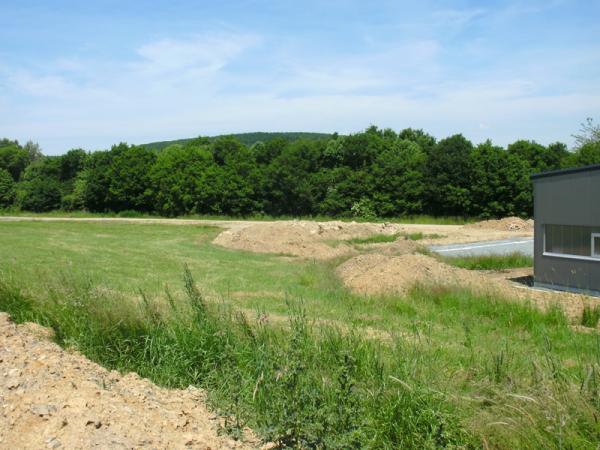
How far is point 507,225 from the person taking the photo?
40.7m

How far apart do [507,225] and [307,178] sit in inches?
681

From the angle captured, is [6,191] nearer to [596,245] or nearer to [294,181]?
[294,181]

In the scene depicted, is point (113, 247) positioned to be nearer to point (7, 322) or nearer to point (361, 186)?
point (7, 322)

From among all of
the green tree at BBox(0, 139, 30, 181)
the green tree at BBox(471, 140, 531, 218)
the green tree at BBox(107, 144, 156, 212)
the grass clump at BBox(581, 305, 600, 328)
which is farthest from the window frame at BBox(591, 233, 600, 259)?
the green tree at BBox(0, 139, 30, 181)

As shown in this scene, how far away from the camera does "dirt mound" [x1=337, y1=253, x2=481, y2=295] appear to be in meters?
14.5

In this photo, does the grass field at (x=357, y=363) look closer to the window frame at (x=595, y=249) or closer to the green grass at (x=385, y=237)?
the window frame at (x=595, y=249)

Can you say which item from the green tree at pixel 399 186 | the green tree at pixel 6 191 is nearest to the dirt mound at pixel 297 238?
the green tree at pixel 399 186

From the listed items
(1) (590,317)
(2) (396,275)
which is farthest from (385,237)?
(1) (590,317)

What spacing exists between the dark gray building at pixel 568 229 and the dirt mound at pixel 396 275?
2.79 meters

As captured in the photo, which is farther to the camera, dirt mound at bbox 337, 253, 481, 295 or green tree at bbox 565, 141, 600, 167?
green tree at bbox 565, 141, 600, 167

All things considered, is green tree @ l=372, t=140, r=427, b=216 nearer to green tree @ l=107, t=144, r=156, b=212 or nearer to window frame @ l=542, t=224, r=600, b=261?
green tree @ l=107, t=144, r=156, b=212

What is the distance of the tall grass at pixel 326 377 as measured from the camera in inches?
194

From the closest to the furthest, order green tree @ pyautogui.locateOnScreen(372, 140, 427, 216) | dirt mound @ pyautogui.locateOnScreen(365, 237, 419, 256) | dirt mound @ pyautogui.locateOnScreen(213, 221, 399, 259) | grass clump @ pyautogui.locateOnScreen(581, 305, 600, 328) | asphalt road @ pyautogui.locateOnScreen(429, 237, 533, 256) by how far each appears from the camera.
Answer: grass clump @ pyautogui.locateOnScreen(581, 305, 600, 328) → dirt mound @ pyautogui.locateOnScreen(365, 237, 419, 256) → dirt mound @ pyautogui.locateOnScreen(213, 221, 399, 259) → asphalt road @ pyautogui.locateOnScreen(429, 237, 533, 256) → green tree @ pyautogui.locateOnScreen(372, 140, 427, 216)

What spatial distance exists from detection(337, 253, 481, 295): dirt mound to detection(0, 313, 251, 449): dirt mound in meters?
8.39
